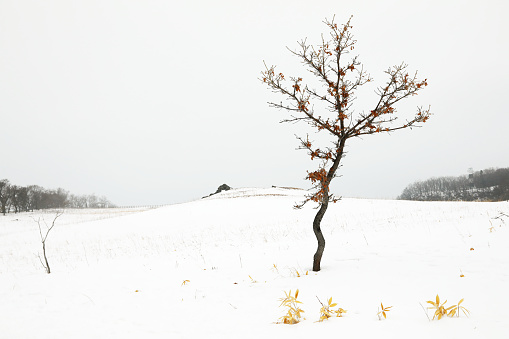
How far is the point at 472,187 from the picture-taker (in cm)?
11181

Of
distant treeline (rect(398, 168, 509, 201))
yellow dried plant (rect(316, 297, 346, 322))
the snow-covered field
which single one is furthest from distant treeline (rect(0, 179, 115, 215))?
distant treeline (rect(398, 168, 509, 201))

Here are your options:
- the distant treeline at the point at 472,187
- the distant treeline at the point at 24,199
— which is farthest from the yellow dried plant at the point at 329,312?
the distant treeline at the point at 24,199

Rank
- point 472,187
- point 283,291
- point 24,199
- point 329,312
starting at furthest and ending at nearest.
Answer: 1. point 472,187
2. point 24,199
3. point 283,291
4. point 329,312

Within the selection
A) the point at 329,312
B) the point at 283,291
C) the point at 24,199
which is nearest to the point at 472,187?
the point at 283,291

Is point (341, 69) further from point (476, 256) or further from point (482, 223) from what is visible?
Result: point (482, 223)

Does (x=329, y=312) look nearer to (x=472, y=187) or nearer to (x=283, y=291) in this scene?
(x=283, y=291)

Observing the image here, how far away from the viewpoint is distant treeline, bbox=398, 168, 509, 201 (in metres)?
83.7

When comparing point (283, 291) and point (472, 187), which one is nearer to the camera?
point (283, 291)

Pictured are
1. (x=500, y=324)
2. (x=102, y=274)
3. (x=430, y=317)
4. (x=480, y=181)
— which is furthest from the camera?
(x=480, y=181)

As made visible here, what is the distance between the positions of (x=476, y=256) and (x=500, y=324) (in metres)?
3.62

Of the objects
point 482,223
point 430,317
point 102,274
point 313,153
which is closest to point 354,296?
point 430,317

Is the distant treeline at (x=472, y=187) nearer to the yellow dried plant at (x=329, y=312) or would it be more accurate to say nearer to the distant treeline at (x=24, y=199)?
the yellow dried plant at (x=329, y=312)

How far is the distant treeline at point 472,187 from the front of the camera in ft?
275

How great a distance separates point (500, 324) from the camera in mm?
3609
